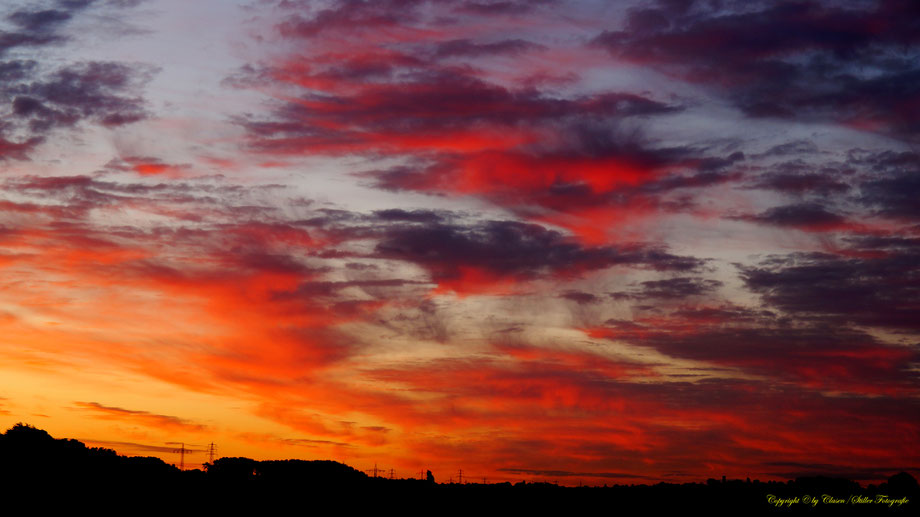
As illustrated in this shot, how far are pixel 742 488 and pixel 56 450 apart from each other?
275 ft

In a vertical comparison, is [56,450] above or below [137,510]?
above

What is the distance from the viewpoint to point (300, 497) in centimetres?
11412

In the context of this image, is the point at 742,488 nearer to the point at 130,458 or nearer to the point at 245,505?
the point at 245,505

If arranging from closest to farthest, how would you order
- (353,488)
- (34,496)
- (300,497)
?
1. (34,496)
2. (300,497)
3. (353,488)

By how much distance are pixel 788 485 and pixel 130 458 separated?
80.8 meters

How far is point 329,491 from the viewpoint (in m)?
119

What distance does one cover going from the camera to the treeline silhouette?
98125mm

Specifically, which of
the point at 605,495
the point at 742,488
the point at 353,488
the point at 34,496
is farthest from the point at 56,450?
the point at 742,488

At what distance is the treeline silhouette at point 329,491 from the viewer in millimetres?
98125

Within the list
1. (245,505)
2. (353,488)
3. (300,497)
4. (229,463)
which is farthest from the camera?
(229,463)

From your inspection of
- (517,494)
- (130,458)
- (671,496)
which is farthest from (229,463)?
(671,496)

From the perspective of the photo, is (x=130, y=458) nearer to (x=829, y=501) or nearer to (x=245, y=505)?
(x=245, y=505)

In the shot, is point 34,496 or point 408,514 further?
point 408,514

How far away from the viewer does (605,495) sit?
4897 inches
